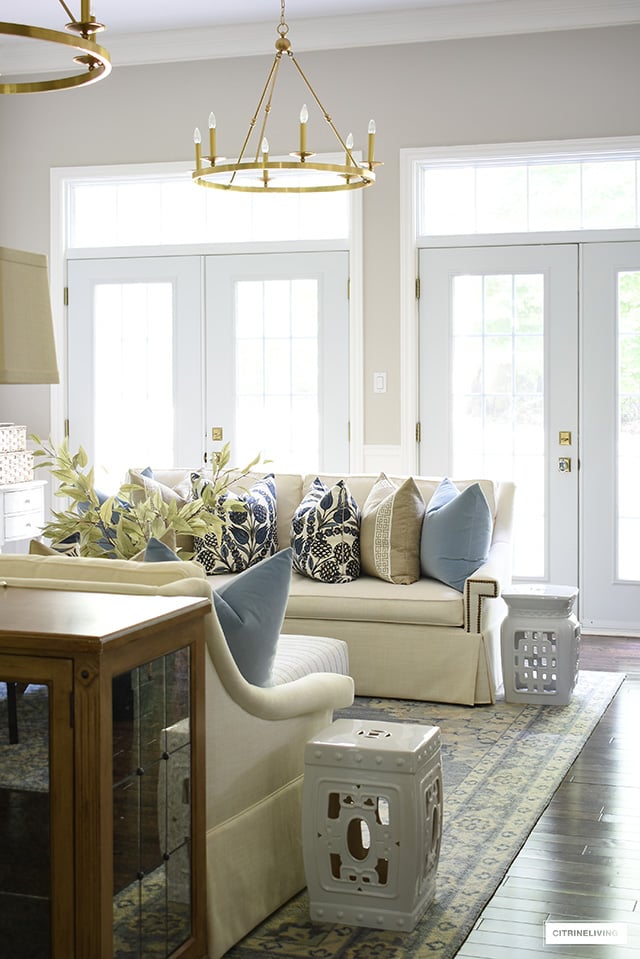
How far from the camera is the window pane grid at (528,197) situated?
6434mm

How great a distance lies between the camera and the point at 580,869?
3.12 m

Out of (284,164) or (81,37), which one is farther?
(284,164)

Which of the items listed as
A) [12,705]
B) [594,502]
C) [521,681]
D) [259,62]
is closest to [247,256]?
[259,62]

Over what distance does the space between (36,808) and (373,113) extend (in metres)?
5.42

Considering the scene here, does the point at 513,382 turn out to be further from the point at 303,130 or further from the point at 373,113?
the point at 303,130

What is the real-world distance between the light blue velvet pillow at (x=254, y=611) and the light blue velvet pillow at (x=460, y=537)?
229cm

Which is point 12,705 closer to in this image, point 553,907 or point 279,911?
point 279,911

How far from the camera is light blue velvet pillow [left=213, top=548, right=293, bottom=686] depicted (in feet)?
8.80

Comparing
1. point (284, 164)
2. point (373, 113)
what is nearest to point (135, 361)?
point (373, 113)

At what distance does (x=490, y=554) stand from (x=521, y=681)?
23.1 inches

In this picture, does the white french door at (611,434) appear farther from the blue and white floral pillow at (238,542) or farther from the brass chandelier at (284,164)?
the blue and white floral pillow at (238,542)

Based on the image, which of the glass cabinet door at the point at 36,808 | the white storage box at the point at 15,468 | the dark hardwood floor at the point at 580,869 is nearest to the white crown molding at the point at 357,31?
the white storage box at the point at 15,468

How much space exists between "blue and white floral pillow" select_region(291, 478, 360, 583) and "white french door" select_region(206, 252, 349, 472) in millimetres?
1612

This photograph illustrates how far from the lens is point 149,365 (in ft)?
23.6
